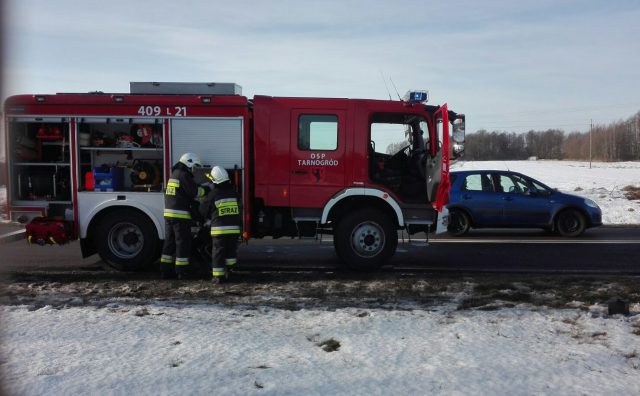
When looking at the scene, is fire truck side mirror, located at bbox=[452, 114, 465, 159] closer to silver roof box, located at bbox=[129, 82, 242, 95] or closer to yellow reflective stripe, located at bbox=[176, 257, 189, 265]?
silver roof box, located at bbox=[129, 82, 242, 95]

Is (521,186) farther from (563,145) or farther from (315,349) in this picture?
(563,145)

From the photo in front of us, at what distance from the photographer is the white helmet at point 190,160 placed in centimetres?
749

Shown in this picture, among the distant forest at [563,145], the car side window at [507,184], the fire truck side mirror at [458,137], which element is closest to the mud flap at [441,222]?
the fire truck side mirror at [458,137]

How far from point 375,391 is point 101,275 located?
553 cm

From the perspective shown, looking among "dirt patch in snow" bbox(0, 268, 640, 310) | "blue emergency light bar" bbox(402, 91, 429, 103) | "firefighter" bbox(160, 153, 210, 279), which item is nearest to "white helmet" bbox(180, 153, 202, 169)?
"firefighter" bbox(160, 153, 210, 279)

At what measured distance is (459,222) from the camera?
41.3 ft

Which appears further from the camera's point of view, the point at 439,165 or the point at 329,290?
the point at 439,165

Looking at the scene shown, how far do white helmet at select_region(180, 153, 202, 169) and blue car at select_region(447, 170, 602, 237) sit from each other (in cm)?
686

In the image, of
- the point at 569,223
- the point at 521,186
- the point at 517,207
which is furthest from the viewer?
the point at 521,186

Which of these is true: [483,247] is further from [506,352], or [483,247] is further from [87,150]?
[87,150]

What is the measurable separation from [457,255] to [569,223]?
13.4ft

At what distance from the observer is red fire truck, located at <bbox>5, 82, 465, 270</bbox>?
7.86 meters

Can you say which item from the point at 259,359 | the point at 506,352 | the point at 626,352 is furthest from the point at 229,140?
the point at 626,352

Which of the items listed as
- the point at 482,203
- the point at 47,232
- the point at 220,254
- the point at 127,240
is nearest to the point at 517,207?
the point at 482,203
